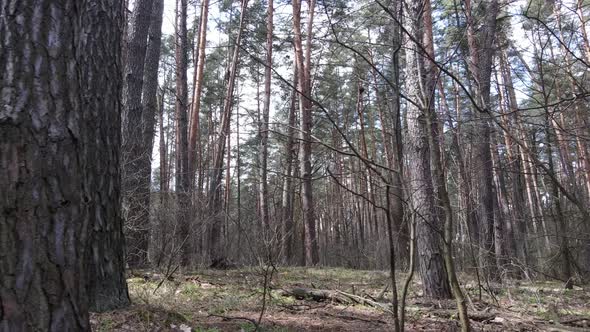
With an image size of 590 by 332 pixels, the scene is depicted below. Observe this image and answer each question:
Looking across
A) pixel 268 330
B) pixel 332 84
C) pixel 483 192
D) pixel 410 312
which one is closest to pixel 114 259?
pixel 268 330

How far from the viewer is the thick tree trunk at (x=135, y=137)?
6.05m

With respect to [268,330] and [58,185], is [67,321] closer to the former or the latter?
[58,185]

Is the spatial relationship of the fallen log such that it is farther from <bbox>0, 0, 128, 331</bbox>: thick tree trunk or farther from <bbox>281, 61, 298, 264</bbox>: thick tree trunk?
<bbox>0, 0, 128, 331</bbox>: thick tree trunk

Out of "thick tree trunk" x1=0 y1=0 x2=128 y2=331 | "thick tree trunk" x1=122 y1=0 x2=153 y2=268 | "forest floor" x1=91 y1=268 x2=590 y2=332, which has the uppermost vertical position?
"thick tree trunk" x1=122 y1=0 x2=153 y2=268

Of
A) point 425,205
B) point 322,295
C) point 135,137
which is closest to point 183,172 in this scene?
point 135,137

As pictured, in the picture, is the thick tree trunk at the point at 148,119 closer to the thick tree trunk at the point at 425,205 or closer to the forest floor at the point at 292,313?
the forest floor at the point at 292,313

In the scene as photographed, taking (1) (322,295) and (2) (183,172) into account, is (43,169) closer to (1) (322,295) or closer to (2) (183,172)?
(1) (322,295)

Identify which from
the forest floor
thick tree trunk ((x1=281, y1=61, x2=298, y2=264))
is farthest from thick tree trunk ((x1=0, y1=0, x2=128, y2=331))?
the forest floor

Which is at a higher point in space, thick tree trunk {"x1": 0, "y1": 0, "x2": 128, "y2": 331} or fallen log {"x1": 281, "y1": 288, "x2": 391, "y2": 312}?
thick tree trunk {"x1": 0, "y1": 0, "x2": 128, "y2": 331}

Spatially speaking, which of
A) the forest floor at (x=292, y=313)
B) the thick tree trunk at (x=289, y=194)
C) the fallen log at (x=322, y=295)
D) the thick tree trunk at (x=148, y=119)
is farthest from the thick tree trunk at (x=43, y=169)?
the thick tree trunk at (x=148, y=119)

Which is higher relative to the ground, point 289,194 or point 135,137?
point 135,137

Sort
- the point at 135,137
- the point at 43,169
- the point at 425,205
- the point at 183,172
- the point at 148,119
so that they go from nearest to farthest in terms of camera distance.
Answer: the point at 43,169
the point at 425,205
the point at 135,137
the point at 148,119
the point at 183,172

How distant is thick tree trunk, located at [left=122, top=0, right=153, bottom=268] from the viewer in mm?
6047

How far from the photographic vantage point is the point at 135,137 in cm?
652
